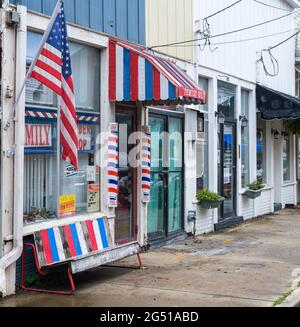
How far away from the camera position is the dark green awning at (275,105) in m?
14.4

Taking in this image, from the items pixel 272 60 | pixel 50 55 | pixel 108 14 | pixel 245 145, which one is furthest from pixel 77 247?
pixel 272 60

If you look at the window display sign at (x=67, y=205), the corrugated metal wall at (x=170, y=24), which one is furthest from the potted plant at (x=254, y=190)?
the window display sign at (x=67, y=205)

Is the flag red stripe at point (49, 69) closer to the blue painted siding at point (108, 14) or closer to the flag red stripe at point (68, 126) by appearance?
the flag red stripe at point (68, 126)

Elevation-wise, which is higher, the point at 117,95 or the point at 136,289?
the point at 117,95

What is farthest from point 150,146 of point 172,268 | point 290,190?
point 290,190

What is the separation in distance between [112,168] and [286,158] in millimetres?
10288

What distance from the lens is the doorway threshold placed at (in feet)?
40.5

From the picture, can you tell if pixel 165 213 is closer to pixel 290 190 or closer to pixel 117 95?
pixel 117 95

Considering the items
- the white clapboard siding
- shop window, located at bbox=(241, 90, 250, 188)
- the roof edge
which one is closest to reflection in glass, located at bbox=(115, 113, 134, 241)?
the white clapboard siding

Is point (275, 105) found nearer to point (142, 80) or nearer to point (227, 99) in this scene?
point (227, 99)

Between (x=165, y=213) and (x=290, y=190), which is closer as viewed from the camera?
(x=165, y=213)
